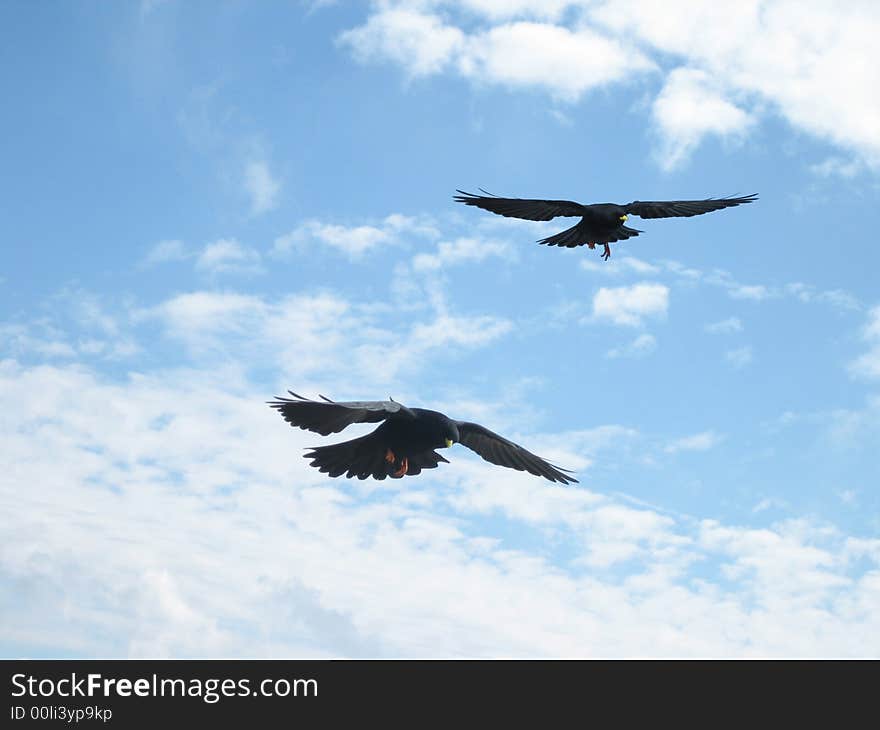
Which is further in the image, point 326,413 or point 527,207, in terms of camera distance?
point 527,207

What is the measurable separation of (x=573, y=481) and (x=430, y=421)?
3.18 m

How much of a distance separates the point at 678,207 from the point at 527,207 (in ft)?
11.6

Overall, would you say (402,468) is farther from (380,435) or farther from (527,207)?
(527,207)

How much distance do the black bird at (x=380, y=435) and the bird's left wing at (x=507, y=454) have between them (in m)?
0.42

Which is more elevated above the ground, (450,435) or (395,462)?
(450,435)

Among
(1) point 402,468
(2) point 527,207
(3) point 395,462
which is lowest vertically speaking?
(1) point 402,468

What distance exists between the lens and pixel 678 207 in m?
19.4

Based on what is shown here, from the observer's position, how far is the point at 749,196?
63.8ft

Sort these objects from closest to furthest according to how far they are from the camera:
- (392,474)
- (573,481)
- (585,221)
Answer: (392,474) → (573,481) → (585,221)

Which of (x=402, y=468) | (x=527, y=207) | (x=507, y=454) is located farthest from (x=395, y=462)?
(x=527, y=207)

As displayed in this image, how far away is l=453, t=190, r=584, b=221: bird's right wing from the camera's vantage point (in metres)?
17.7
